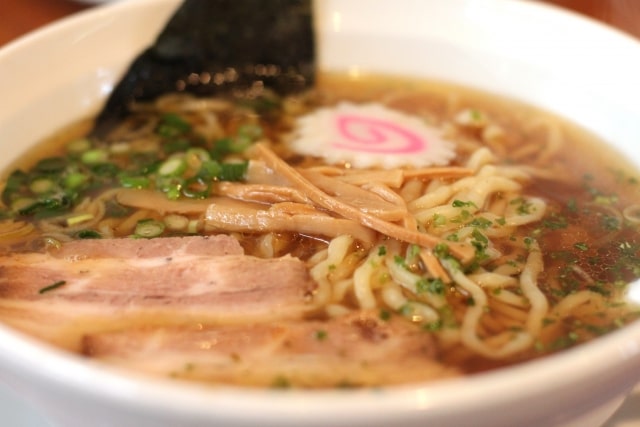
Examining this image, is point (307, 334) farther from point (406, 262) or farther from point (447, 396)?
point (447, 396)

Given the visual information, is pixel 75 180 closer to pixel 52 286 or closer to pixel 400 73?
pixel 52 286

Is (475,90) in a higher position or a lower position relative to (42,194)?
higher

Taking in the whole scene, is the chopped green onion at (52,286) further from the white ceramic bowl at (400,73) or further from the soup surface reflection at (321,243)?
the white ceramic bowl at (400,73)

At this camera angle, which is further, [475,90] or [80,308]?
[475,90]

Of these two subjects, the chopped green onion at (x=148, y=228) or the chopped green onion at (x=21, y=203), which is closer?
the chopped green onion at (x=148, y=228)

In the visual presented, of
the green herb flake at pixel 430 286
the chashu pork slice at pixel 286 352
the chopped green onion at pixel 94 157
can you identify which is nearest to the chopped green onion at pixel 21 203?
the chopped green onion at pixel 94 157

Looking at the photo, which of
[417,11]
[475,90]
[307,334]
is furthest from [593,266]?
[417,11]

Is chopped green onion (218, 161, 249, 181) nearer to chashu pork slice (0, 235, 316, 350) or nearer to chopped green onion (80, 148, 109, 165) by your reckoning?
chashu pork slice (0, 235, 316, 350)
